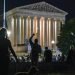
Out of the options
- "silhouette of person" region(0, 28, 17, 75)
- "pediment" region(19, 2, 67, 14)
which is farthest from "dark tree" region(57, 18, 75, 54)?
"silhouette of person" region(0, 28, 17, 75)

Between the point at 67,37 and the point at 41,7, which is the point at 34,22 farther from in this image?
the point at 67,37

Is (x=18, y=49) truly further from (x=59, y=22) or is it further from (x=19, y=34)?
(x=59, y=22)

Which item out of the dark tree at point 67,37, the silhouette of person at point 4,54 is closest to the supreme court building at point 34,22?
the dark tree at point 67,37

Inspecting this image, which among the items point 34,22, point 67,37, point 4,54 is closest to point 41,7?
point 34,22

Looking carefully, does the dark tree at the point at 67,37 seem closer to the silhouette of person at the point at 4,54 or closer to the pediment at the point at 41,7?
the pediment at the point at 41,7

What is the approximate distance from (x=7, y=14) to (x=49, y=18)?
464 inches

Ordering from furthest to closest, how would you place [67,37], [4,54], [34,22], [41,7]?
1. [34,22]
2. [41,7]
3. [67,37]
4. [4,54]

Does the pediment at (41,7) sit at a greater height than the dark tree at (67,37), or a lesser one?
greater

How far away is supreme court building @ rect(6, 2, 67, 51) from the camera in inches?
3912

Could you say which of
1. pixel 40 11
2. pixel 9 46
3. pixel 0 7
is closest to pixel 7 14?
pixel 0 7

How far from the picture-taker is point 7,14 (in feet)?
341

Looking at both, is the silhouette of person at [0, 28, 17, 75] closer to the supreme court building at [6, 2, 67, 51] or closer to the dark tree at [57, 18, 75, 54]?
the dark tree at [57, 18, 75, 54]

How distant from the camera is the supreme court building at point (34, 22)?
99.4 m

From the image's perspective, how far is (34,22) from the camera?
104 m
